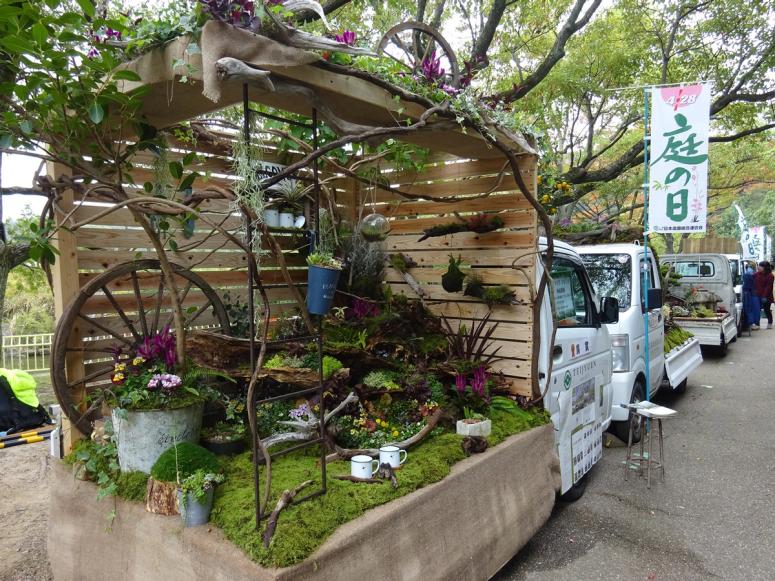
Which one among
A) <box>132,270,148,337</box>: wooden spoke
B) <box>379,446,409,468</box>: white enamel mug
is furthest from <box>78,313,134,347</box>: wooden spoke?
<box>379,446,409,468</box>: white enamel mug

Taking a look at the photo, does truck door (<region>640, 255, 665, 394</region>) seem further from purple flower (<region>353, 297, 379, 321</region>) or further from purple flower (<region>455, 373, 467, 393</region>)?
purple flower (<region>353, 297, 379, 321</region>)

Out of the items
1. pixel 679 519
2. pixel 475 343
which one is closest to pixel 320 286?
pixel 475 343

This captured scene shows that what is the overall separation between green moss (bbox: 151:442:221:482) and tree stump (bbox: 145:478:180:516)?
3cm

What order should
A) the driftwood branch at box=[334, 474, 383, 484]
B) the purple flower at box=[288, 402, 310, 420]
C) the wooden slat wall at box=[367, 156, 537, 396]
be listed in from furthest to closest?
the wooden slat wall at box=[367, 156, 537, 396] → the purple flower at box=[288, 402, 310, 420] → the driftwood branch at box=[334, 474, 383, 484]

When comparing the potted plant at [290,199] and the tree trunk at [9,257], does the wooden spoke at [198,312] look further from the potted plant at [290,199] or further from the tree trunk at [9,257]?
the tree trunk at [9,257]

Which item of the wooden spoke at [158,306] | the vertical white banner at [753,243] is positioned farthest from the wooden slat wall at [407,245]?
the vertical white banner at [753,243]

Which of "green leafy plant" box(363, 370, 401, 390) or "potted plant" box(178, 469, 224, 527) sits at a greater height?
"green leafy plant" box(363, 370, 401, 390)

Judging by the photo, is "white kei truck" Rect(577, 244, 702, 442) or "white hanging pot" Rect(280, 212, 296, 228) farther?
"white kei truck" Rect(577, 244, 702, 442)

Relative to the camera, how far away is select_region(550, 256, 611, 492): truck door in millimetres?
3814

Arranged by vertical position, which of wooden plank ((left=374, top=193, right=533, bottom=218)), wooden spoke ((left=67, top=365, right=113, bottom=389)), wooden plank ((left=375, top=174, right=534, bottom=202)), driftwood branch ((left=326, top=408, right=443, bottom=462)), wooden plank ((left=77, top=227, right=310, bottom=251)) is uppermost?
wooden plank ((left=375, top=174, right=534, bottom=202))

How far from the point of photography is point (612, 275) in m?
5.95

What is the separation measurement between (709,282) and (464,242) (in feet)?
31.7

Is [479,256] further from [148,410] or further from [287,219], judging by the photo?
[148,410]

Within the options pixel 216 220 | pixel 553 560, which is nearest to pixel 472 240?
pixel 216 220
